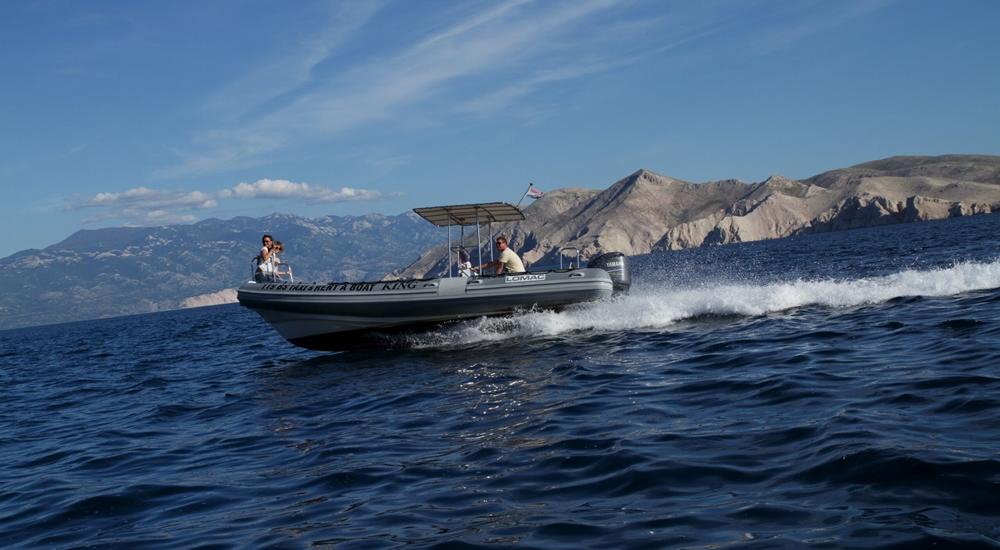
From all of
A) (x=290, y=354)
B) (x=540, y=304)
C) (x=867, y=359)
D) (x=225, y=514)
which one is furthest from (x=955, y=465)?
(x=290, y=354)

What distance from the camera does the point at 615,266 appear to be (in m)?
18.3

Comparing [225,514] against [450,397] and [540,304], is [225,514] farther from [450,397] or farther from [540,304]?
[540,304]

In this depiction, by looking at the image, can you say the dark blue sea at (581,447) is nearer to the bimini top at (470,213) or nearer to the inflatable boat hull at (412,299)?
the inflatable boat hull at (412,299)

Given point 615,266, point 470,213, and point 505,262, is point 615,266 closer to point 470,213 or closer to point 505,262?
point 505,262

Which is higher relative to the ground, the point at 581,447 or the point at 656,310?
the point at 656,310

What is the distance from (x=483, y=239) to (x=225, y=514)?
1287 centimetres

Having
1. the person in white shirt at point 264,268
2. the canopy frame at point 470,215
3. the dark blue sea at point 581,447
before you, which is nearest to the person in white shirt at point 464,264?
the canopy frame at point 470,215

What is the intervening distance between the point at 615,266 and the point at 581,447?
1140 centimetres

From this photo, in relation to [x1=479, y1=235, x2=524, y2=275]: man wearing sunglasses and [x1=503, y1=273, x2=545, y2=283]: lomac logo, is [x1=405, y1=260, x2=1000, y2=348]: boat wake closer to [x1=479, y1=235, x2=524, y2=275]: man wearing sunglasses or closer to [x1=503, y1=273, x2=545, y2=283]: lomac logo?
[x1=503, y1=273, x2=545, y2=283]: lomac logo

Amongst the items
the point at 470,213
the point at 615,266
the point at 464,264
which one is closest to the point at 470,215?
the point at 470,213

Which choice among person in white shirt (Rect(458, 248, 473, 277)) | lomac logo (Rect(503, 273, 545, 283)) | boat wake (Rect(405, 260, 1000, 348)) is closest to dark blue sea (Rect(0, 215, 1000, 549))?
boat wake (Rect(405, 260, 1000, 348))

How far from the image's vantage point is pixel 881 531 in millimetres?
4477

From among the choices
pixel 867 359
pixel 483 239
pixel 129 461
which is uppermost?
pixel 483 239

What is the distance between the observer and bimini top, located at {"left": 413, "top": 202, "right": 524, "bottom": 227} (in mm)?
17500
